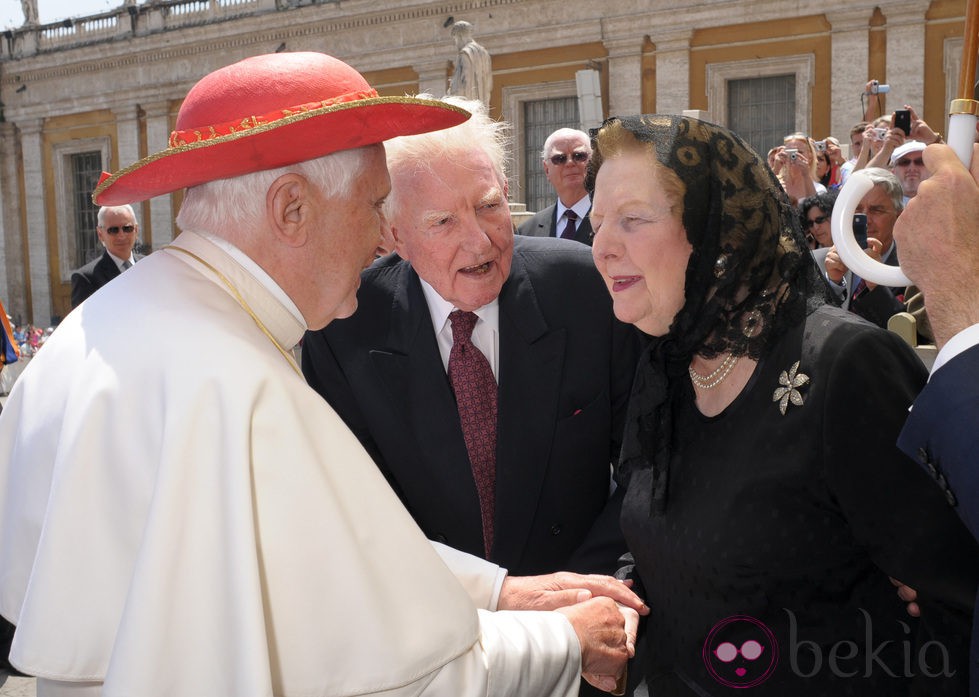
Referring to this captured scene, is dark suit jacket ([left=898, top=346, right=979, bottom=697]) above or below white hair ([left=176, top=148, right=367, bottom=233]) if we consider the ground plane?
below

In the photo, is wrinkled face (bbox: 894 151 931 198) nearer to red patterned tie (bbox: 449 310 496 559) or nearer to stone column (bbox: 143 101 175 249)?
red patterned tie (bbox: 449 310 496 559)

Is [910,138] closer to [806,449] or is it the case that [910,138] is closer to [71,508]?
[806,449]

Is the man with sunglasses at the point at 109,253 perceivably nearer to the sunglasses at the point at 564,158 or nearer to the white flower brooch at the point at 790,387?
the sunglasses at the point at 564,158

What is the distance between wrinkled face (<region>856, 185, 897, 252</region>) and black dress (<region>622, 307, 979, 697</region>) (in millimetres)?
3264

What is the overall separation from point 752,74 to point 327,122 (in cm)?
1795

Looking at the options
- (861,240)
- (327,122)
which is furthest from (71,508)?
(861,240)

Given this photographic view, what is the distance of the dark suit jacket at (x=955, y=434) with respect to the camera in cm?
133

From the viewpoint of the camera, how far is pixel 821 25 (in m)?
17.4

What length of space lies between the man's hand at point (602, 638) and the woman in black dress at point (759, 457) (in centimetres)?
8

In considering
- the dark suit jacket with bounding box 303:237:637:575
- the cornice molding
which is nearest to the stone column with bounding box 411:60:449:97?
the cornice molding

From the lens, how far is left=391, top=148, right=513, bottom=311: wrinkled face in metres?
2.60

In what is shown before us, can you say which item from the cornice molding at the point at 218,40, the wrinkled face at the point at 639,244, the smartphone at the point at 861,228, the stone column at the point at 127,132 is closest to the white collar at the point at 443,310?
the wrinkled face at the point at 639,244

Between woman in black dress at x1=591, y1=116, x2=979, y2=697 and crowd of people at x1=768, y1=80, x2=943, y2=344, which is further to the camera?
crowd of people at x1=768, y1=80, x2=943, y2=344

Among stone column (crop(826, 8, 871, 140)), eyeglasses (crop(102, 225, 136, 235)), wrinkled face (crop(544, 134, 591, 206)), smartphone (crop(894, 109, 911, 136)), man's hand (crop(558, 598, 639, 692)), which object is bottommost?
man's hand (crop(558, 598, 639, 692))
